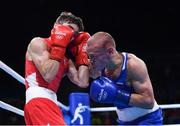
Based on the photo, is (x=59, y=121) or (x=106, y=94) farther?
(x=106, y=94)

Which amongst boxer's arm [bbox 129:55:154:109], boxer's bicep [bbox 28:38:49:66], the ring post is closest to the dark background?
the ring post

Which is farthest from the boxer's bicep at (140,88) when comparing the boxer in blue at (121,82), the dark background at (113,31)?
the dark background at (113,31)

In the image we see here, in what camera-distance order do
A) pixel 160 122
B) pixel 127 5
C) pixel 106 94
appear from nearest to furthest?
1. pixel 106 94
2. pixel 160 122
3. pixel 127 5

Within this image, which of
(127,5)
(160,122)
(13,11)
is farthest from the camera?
(127,5)

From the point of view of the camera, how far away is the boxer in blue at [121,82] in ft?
6.38

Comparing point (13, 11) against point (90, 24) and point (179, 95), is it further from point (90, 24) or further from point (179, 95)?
point (179, 95)

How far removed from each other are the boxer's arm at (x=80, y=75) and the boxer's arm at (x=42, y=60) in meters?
0.17

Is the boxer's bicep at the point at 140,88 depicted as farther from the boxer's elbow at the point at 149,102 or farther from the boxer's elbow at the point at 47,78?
the boxer's elbow at the point at 47,78

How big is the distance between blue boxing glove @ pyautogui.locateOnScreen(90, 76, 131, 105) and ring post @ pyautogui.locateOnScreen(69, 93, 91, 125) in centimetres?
92

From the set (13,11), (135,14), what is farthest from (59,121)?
(135,14)

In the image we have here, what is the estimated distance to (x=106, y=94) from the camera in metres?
1.96

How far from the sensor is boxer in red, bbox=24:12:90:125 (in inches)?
69.0

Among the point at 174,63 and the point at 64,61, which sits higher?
the point at 64,61

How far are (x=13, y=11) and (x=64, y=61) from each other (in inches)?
203
